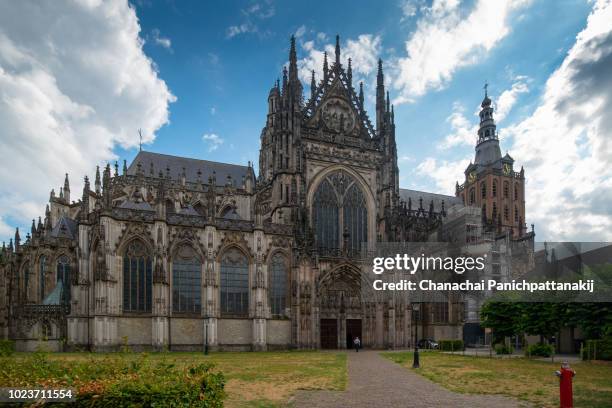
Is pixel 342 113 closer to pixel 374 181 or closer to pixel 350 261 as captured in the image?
pixel 374 181

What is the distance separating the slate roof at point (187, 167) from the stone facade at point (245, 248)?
25cm

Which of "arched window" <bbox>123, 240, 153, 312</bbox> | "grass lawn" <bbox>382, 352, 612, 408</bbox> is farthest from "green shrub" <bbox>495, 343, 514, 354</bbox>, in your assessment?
"arched window" <bbox>123, 240, 153, 312</bbox>

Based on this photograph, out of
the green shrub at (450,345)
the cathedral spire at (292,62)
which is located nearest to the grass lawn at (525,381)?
the green shrub at (450,345)

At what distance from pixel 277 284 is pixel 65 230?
851 inches

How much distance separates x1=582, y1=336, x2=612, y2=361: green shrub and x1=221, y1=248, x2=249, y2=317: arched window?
2576 centimetres

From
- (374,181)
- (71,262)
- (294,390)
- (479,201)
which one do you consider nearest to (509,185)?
(479,201)

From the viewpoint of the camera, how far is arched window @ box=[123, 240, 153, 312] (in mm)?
38497

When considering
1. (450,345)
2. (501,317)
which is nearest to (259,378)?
(501,317)

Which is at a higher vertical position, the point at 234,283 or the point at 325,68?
the point at 325,68

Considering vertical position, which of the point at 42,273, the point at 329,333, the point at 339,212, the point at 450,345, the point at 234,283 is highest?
the point at 339,212

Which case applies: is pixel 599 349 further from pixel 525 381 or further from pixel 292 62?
pixel 292 62

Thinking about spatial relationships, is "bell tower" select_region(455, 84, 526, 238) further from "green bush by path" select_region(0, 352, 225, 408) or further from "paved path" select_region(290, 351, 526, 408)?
"green bush by path" select_region(0, 352, 225, 408)

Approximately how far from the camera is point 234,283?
4209cm

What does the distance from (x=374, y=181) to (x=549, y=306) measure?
23287mm
